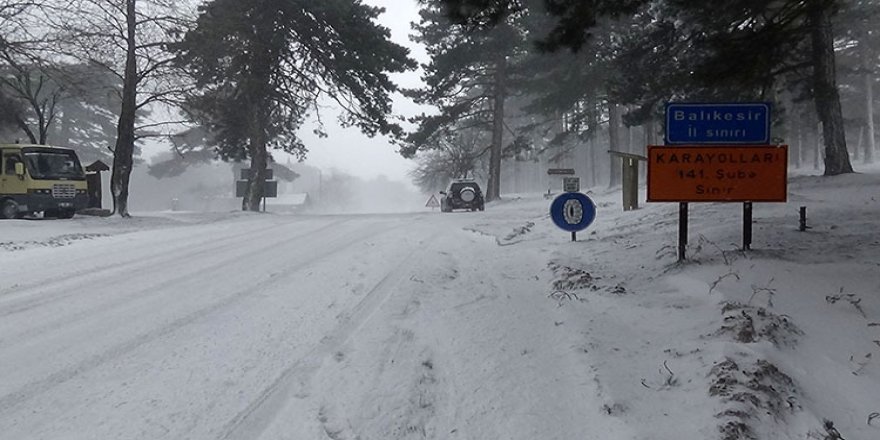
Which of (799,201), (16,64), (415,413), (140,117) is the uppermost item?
(140,117)

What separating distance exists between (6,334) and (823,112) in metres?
20.1

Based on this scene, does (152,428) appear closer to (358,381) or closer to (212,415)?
(212,415)

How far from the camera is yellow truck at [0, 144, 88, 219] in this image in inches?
754

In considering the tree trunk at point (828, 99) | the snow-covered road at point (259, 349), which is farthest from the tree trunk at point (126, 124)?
the tree trunk at point (828, 99)

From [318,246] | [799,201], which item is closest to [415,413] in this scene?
[318,246]

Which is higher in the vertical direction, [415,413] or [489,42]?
[489,42]

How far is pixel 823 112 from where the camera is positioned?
17.1 metres

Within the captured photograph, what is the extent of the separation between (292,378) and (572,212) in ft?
23.4

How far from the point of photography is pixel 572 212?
10.1 m

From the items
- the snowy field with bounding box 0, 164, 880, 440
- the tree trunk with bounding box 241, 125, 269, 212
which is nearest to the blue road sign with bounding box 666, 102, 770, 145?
the snowy field with bounding box 0, 164, 880, 440

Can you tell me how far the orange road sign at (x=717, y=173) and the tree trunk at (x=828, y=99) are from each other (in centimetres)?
1244

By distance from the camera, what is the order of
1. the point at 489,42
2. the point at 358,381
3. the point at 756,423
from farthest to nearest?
1. the point at 489,42
2. the point at 358,381
3. the point at 756,423

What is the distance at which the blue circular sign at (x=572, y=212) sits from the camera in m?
10.1

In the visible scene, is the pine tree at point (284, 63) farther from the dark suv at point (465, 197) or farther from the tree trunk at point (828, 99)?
the tree trunk at point (828, 99)
